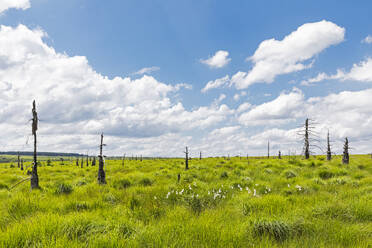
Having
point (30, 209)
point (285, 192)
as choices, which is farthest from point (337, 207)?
point (30, 209)

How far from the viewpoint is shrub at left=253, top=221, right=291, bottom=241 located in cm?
394

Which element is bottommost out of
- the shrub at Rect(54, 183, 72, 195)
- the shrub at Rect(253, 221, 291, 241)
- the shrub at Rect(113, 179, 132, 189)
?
the shrub at Rect(113, 179, 132, 189)

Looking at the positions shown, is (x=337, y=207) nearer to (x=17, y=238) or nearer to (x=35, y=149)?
(x=17, y=238)

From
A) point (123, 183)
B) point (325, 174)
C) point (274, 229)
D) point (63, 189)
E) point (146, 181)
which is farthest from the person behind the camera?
point (325, 174)

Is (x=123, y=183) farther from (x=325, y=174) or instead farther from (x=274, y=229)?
(x=325, y=174)

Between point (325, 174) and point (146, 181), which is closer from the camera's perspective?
point (146, 181)

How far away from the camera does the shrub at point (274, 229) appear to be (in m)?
3.94

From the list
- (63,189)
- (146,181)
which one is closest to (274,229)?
(146,181)

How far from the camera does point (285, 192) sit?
802 centimetres

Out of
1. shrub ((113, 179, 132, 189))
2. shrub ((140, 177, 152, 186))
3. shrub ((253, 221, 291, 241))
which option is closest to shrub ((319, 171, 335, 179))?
shrub ((253, 221, 291, 241))

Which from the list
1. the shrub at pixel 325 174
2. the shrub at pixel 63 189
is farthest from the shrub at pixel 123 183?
the shrub at pixel 325 174

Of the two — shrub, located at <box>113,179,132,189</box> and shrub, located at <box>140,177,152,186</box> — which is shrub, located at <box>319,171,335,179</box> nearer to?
shrub, located at <box>140,177,152,186</box>

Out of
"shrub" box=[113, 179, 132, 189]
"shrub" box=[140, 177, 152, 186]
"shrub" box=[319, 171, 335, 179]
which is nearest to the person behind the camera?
"shrub" box=[113, 179, 132, 189]

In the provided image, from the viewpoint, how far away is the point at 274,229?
13.2 feet
